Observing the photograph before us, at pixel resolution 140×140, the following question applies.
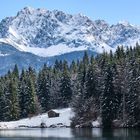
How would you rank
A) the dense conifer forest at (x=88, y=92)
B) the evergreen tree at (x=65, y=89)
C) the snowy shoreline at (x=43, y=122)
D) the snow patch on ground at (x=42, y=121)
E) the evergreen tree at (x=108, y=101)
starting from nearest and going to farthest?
the dense conifer forest at (x=88, y=92) < the evergreen tree at (x=108, y=101) < the snowy shoreline at (x=43, y=122) < the snow patch on ground at (x=42, y=121) < the evergreen tree at (x=65, y=89)

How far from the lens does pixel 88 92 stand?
470 ft

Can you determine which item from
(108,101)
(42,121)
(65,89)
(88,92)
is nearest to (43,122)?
(42,121)

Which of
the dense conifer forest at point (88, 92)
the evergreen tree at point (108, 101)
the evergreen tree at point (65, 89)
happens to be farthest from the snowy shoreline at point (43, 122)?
the evergreen tree at point (108, 101)

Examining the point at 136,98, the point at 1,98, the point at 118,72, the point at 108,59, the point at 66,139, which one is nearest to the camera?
the point at 66,139

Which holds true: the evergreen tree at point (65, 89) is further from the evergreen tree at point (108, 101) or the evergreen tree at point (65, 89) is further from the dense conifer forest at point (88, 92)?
the evergreen tree at point (108, 101)

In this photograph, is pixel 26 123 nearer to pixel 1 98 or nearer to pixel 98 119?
pixel 1 98

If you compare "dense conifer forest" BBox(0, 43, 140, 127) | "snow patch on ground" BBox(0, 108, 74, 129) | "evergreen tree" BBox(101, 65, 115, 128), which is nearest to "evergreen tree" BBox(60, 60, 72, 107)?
"dense conifer forest" BBox(0, 43, 140, 127)

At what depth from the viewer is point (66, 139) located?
97312 mm

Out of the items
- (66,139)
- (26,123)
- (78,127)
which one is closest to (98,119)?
(78,127)

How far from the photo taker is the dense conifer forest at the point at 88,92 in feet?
416

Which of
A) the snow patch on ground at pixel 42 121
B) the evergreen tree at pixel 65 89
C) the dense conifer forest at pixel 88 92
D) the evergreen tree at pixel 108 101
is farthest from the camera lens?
the evergreen tree at pixel 65 89

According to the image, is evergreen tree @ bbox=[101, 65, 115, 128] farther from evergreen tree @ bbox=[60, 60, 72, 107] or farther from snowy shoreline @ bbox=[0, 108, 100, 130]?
evergreen tree @ bbox=[60, 60, 72, 107]

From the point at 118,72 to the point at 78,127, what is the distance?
1768 centimetres

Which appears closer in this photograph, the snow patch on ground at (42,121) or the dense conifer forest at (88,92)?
the dense conifer forest at (88,92)
